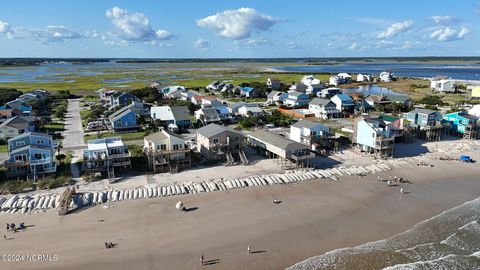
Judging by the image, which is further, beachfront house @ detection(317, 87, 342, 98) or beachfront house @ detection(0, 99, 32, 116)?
beachfront house @ detection(317, 87, 342, 98)

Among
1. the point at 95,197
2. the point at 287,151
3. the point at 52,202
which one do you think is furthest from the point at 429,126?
the point at 52,202

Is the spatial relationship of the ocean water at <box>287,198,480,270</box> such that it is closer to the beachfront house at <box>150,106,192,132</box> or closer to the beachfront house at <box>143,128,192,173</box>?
the beachfront house at <box>143,128,192,173</box>

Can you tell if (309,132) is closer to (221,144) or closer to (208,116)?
(221,144)

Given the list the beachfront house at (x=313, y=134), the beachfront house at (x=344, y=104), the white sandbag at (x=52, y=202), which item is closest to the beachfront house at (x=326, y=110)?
the beachfront house at (x=344, y=104)

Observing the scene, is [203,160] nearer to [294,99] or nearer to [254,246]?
[254,246]

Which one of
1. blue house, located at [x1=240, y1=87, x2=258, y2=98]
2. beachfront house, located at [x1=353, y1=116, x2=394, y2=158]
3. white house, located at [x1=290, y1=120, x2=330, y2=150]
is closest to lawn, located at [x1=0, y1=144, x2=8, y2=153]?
white house, located at [x1=290, y1=120, x2=330, y2=150]

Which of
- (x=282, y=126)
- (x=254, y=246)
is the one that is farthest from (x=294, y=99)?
(x=254, y=246)
